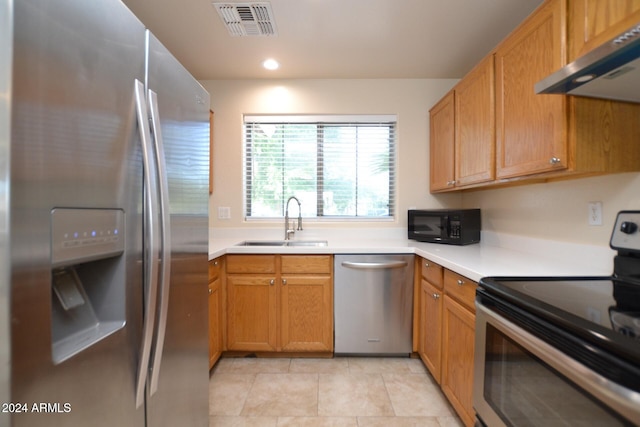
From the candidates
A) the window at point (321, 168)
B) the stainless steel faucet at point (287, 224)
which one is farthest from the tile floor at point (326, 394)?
the window at point (321, 168)

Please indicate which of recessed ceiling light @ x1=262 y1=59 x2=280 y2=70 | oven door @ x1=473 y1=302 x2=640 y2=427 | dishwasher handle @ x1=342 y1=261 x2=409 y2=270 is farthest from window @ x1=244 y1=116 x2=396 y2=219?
oven door @ x1=473 y1=302 x2=640 y2=427

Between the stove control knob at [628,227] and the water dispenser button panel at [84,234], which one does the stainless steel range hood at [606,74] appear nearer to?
the stove control knob at [628,227]

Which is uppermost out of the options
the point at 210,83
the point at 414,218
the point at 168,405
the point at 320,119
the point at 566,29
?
the point at 210,83

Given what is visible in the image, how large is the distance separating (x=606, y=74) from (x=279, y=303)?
212cm

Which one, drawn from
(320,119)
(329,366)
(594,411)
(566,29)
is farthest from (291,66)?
(594,411)

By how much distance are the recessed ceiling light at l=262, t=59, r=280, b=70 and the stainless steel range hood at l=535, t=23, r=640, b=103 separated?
1.96 metres

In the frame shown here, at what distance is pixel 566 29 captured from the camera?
1137 mm

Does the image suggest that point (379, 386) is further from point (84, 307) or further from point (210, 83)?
point (210, 83)

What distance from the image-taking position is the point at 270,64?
7.77 ft

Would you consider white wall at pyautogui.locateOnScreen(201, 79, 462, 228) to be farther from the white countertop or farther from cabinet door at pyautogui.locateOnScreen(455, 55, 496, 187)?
cabinet door at pyautogui.locateOnScreen(455, 55, 496, 187)

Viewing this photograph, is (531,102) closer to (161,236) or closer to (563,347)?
(563,347)

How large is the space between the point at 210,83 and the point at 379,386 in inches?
117

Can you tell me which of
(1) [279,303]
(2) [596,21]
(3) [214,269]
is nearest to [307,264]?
(1) [279,303]

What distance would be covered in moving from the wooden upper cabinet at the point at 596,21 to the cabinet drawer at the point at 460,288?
1065mm
